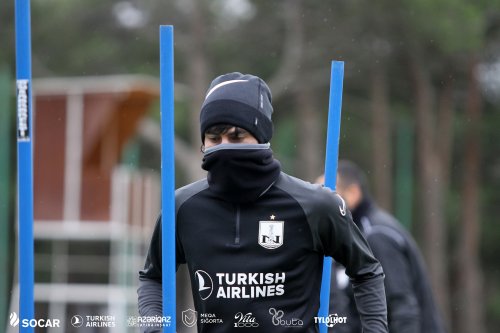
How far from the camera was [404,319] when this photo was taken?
6.95m

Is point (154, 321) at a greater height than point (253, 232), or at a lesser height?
lesser

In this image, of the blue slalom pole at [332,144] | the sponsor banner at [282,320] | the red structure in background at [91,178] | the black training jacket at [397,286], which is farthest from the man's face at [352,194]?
Answer: the red structure in background at [91,178]

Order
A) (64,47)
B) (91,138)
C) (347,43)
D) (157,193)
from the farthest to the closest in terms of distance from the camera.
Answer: (64,47) → (157,193) → (347,43) → (91,138)

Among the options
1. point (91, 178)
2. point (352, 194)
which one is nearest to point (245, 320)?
point (352, 194)

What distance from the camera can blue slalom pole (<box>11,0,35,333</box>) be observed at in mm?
4645

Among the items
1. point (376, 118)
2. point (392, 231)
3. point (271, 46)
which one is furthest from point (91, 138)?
point (392, 231)

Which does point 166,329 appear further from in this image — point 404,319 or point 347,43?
point 347,43

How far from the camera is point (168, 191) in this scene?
4.38 meters

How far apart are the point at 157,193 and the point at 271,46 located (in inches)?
206

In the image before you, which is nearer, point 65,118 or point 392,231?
point 392,231

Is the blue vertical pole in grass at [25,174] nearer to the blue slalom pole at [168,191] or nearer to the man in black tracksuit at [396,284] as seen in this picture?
the blue slalom pole at [168,191]

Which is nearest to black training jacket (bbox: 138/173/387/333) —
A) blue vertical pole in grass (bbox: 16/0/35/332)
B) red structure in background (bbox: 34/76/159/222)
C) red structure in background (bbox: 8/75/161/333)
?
blue vertical pole in grass (bbox: 16/0/35/332)

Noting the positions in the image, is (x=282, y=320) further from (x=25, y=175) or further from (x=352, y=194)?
(x=352, y=194)

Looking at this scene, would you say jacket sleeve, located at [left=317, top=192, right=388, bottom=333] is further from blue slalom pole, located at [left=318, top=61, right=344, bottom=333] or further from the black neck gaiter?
the black neck gaiter
